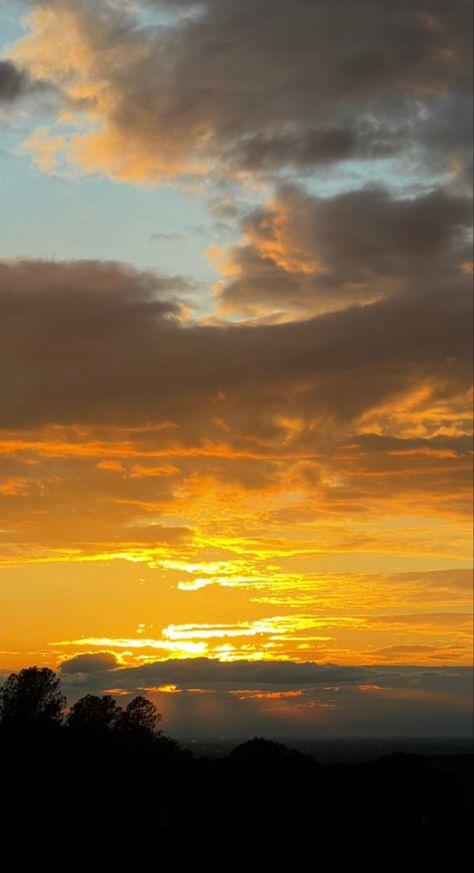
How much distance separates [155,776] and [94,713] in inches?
1298

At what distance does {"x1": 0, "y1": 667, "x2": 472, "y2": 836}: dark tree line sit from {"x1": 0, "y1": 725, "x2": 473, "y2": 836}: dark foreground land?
186 millimetres

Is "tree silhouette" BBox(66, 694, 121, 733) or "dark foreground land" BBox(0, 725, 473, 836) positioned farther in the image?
"tree silhouette" BBox(66, 694, 121, 733)

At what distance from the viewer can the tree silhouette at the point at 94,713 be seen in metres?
141

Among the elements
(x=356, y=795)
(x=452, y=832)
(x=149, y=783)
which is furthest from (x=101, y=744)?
(x=452, y=832)

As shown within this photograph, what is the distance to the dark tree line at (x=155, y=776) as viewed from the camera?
9475cm

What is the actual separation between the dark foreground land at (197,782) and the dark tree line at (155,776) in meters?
0.19

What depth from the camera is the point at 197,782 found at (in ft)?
379

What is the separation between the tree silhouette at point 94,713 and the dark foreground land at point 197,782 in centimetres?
672

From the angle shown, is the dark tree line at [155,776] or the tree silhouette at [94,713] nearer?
the dark tree line at [155,776]

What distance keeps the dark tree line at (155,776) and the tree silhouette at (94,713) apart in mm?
167

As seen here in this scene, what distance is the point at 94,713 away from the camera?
145 meters

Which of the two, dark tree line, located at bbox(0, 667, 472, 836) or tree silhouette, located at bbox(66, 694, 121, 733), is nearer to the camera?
dark tree line, located at bbox(0, 667, 472, 836)

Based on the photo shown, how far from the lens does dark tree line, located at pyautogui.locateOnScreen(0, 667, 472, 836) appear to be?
9475 centimetres

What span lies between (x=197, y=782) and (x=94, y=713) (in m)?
33.1
